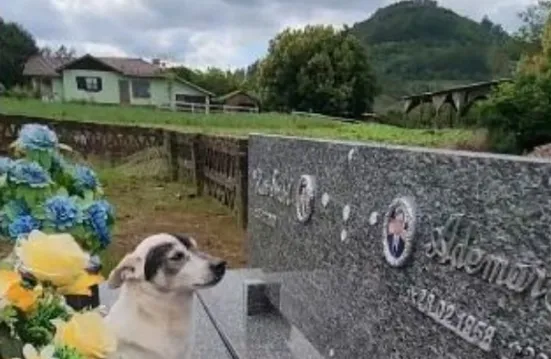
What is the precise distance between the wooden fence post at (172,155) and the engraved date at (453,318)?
31.1 ft

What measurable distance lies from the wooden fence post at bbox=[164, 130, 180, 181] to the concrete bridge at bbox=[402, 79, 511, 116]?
14.8m

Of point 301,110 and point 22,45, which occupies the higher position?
point 22,45

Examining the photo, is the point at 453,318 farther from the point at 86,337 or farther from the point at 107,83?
the point at 107,83

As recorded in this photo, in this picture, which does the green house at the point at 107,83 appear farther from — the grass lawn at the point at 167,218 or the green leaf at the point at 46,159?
the green leaf at the point at 46,159

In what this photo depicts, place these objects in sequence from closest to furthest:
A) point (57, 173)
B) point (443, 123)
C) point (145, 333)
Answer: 1. point (145, 333)
2. point (57, 173)
3. point (443, 123)

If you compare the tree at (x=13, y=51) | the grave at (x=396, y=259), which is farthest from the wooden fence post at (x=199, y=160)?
the tree at (x=13, y=51)

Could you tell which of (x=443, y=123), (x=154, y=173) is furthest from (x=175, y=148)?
(x=443, y=123)

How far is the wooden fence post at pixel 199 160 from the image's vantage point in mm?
9984

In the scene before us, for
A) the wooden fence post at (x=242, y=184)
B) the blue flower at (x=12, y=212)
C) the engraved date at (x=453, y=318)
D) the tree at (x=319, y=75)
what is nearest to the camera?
the engraved date at (x=453, y=318)

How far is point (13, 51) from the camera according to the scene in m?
48.8

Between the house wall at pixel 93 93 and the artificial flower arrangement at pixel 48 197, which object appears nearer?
the artificial flower arrangement at pixel 48 197

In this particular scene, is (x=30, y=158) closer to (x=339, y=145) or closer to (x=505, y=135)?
(x=339, y=145)

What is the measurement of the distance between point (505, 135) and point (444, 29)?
124 ft

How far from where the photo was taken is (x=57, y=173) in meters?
2.40
